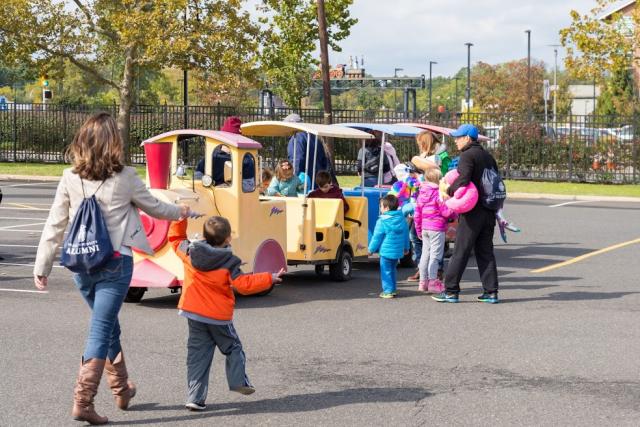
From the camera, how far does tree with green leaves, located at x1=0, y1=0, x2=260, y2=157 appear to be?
1400 inches

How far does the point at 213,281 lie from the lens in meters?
6.74

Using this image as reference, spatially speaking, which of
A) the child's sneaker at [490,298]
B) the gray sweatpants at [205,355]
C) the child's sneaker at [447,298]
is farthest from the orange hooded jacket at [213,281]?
the child's sneaker at [490,298]

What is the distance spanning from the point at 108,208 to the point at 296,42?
40.3m

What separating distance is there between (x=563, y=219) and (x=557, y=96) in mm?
77009

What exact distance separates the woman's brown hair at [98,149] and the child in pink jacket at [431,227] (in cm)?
612

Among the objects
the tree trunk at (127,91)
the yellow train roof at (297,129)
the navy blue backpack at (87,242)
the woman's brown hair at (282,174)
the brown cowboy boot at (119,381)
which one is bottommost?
the brown cowboy boot at (119,381)

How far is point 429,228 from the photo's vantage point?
39.4ft

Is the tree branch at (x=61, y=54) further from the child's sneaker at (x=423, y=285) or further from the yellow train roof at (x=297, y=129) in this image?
the child's sneaker at (x=423, y=285)

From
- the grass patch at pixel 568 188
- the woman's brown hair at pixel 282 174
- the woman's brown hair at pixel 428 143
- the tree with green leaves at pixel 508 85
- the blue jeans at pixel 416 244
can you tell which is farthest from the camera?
the tree with green leaves at pixel 508 85

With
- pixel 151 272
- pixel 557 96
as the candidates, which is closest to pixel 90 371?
pixel 151 272

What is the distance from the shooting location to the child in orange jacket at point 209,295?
22.0 feet

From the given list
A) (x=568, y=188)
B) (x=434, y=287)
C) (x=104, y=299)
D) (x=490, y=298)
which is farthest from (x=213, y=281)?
(x=568, y=188)

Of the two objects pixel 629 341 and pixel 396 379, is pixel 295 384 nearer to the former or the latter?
pixel 396 379

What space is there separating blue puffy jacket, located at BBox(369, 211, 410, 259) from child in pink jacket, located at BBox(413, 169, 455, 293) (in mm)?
363
